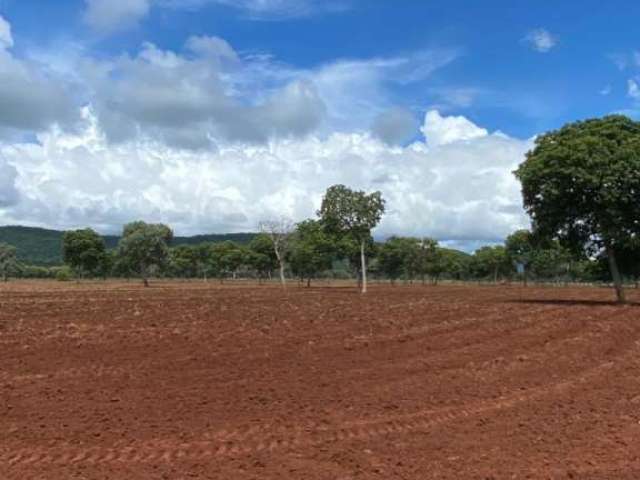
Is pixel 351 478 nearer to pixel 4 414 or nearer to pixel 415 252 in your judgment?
pixel 4 414

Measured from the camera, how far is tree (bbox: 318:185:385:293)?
68.7m

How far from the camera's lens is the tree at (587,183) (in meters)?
34.4

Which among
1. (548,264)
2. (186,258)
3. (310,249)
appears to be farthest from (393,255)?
(186,258)

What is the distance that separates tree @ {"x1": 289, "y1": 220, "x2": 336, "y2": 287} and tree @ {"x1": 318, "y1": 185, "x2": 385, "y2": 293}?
2620 cm

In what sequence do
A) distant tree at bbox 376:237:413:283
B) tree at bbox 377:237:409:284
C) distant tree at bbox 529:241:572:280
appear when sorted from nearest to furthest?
distant tree at bbox 529:241:572:280 < distant tree at bbox 376:237:413:283 < tree at bbox 377:237:409:284

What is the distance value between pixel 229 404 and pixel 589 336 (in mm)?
14680

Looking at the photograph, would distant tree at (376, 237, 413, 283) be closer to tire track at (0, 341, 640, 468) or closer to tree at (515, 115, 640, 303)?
tree at (515, 115, 640, 303)

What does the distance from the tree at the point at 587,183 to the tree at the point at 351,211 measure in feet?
98.9

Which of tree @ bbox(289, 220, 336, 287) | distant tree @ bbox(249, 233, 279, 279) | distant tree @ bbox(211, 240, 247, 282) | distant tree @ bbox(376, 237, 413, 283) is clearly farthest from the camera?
distant tree @ bbox(376, 237, 413, 283)

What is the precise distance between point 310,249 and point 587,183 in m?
77.3

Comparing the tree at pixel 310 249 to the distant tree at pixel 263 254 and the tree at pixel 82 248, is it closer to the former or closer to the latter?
the distant tree at pixel 263 254

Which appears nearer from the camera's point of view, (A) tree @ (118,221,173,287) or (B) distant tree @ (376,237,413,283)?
(A) tree @ (118,221,173,287)

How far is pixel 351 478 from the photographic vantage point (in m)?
7.42

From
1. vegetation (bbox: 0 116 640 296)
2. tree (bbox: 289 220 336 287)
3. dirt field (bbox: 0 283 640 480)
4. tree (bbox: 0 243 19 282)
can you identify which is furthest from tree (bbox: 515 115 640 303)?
tree (bbox: 0 243 19 282)
